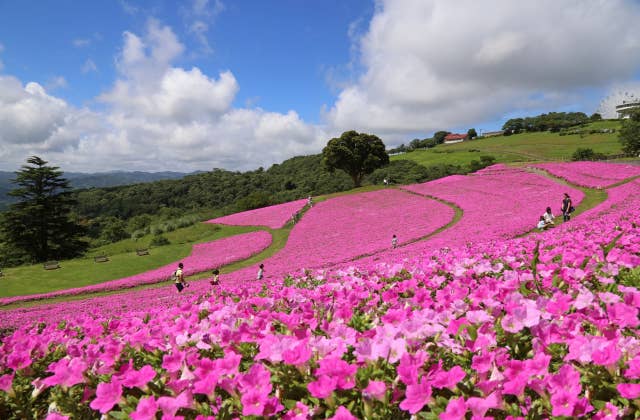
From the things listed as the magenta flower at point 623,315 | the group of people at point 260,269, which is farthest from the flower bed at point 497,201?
the magenta flower at point 623,315

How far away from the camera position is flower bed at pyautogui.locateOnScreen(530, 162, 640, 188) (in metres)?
35.9

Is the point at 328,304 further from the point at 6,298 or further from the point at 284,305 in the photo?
the point at 6,298

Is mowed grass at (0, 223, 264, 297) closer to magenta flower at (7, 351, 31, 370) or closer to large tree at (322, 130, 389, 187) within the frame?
magenta flower at (7, 351, 31, 370)

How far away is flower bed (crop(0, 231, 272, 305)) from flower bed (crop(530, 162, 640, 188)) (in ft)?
108

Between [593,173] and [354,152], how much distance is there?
3294 cm

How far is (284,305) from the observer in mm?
3900

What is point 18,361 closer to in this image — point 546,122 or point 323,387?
point 323,387

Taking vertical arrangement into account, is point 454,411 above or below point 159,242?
above

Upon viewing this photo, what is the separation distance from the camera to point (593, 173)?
135 feet

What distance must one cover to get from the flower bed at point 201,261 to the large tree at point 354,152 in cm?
2855

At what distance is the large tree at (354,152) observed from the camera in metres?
60.3

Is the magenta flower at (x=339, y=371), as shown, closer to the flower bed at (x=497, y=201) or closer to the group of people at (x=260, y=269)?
the flower bed at (x=497, y=201)

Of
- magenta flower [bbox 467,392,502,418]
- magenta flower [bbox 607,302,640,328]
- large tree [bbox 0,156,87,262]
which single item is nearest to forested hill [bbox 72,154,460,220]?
large tree [bbox 0,156,87,262]

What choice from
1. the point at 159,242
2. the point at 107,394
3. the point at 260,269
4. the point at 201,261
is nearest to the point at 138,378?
the point at 107,394
